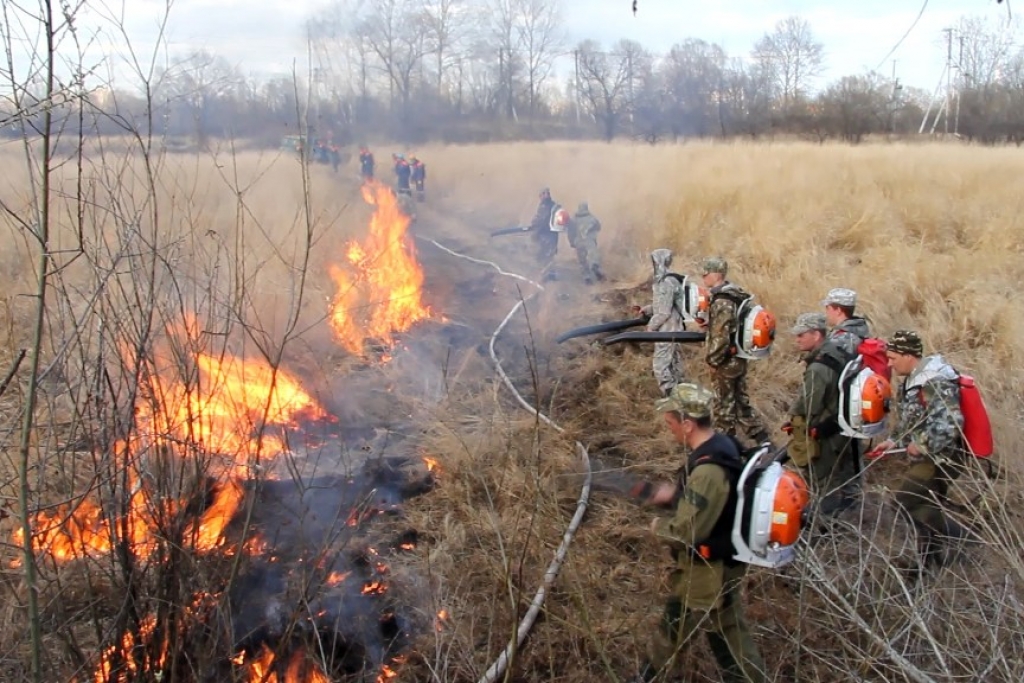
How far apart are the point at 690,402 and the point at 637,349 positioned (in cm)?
560

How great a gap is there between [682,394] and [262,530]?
3.07 m

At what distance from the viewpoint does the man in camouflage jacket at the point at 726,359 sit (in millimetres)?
6066

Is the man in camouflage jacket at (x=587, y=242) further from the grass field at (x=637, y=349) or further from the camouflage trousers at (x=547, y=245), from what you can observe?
the camouflage trousers at (x=547, y=245)

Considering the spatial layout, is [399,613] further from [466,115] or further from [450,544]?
[466,115]

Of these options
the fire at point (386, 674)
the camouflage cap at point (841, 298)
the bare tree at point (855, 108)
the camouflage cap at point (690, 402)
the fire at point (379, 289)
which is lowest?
the fire at point (386, 674)

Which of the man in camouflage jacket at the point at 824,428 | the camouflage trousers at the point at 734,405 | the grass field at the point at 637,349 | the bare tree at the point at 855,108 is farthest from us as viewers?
the bare tree at the point at 855,108

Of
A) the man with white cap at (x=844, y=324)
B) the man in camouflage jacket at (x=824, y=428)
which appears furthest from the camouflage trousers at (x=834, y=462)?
the man with white cap at (x=844, y=324)

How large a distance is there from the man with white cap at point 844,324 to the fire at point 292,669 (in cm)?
379

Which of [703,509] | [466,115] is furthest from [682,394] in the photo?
[466,115]

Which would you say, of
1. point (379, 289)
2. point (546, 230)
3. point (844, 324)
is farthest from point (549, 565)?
point (546, 230)

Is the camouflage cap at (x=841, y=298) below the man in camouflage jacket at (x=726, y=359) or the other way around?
the other way around

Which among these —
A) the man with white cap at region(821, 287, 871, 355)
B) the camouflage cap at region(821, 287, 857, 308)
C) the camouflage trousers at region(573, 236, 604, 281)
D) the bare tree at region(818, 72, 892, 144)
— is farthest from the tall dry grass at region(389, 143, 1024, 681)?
the bare tree at region(818, 72, 892, 144)

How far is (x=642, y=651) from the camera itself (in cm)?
378

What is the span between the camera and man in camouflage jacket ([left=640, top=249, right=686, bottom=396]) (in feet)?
22.7
